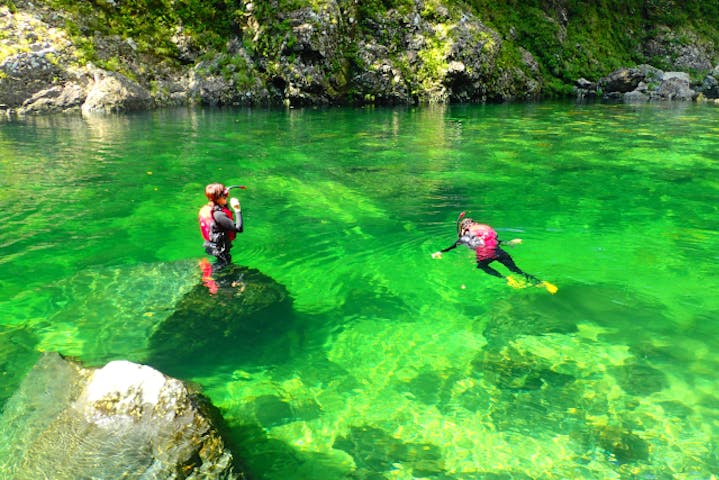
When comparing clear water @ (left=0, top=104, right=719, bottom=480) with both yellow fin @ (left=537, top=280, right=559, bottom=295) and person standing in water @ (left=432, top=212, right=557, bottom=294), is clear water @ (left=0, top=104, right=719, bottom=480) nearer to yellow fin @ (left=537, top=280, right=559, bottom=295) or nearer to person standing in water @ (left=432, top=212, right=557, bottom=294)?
yellow fin @ (left=537, top=280, right=559, bottom=295)

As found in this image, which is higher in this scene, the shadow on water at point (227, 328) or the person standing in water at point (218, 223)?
the person standing in water at point (218, 223)

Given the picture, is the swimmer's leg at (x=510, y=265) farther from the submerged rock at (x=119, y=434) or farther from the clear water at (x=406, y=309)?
the submerged rock at (x=119, y=434)

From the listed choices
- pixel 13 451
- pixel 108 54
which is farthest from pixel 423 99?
pixel 13 451

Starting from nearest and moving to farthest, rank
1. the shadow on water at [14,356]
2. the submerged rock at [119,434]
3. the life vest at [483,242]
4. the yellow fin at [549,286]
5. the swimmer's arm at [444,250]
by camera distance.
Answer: the submerged rock at [119,434]
the shadow on water at [14,356]
the yellow fin at [549,286]
the life vest at [483,242]
the swimmer's arm at [444,250]

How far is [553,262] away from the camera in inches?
350

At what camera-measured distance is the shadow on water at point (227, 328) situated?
614 cm

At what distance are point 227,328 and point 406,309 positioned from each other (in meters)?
2.51

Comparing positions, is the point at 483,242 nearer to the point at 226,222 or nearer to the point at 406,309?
the point at 406,309

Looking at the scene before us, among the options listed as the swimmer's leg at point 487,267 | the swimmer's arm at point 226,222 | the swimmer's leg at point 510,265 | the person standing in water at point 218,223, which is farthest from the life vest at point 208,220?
the swimmer's leg at point 510,265

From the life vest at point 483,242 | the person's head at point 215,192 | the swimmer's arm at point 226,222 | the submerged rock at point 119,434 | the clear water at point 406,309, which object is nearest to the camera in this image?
the submerged rock at point 119,434

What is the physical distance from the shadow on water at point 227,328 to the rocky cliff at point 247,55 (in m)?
26.6

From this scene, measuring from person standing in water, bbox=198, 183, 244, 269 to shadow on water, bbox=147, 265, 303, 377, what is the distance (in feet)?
1.40

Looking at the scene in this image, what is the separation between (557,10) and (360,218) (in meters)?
50.5

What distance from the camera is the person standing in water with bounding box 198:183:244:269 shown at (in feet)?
24.7
